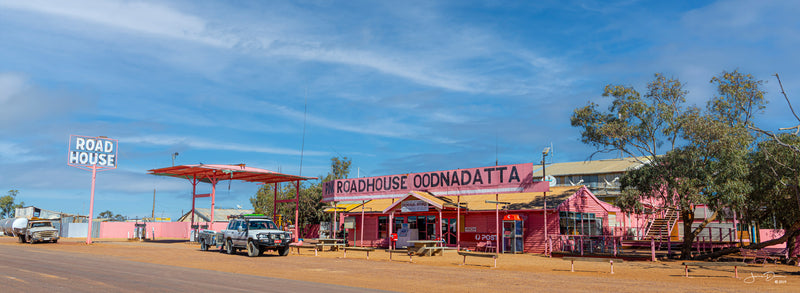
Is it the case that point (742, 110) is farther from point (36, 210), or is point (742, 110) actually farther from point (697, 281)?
point (36, 210)

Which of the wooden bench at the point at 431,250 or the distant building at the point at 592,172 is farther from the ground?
the distant building at the point at 592,172

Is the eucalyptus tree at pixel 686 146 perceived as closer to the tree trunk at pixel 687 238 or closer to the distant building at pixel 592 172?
the tree trunk at pixel 687 238

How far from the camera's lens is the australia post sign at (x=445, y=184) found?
2961 centimetres

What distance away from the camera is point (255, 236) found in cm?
2609

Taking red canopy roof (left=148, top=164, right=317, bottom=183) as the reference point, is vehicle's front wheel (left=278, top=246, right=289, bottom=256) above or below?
below

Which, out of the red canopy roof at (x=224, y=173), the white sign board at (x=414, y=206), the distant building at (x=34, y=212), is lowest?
the distant building at (x=34, y=212)

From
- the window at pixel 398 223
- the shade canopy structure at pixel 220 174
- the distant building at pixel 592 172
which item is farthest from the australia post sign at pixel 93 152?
the distant building at pixel 592 172

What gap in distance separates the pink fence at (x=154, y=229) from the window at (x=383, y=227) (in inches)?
1191

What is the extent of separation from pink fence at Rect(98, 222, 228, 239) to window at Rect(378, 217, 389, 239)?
30250 mm

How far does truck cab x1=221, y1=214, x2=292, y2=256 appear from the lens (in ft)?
85.8

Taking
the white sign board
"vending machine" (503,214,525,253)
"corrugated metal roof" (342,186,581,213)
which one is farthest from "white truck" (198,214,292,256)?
"vending machine" (503,214,525,253)

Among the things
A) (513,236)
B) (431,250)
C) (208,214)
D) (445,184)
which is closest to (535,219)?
(513,236)

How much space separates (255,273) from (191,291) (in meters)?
5.33

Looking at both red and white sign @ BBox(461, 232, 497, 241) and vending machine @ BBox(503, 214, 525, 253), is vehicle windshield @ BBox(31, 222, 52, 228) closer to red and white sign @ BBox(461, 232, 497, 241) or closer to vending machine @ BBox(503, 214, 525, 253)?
red and white sign @ BBox(461, 232, 497, 241)
